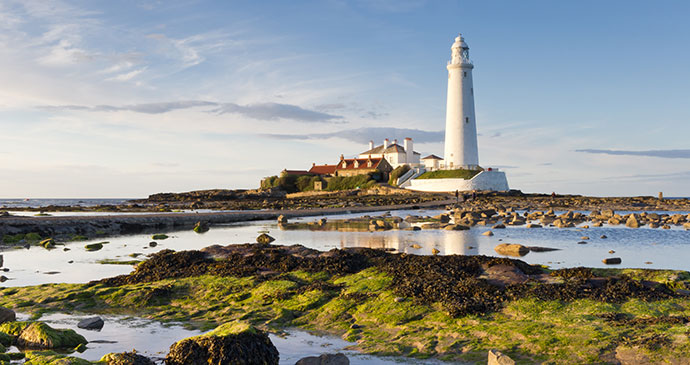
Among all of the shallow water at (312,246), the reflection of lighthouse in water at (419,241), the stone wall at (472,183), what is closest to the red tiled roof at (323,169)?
the stone wall at (472,183)

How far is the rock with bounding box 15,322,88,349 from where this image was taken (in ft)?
27.0

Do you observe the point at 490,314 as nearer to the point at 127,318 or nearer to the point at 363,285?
the point at 363,285

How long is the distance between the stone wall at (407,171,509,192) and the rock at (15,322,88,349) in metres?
69.4

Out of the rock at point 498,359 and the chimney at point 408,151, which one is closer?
the rock at point 498,359

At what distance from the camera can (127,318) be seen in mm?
10539

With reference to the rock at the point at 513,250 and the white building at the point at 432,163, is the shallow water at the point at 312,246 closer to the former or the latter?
the rock at the point at 513,250

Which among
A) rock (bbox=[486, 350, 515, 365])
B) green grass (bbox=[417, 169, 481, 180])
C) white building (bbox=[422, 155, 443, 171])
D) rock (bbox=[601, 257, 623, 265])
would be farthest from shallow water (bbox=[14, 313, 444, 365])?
white building (bbox=[422, 155, 443, 171])

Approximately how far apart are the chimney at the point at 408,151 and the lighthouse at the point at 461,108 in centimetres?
1974

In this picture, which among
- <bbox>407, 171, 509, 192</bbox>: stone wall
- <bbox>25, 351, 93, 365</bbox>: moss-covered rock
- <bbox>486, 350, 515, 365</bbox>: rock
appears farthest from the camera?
<bbox>407, 171, 509, 192</bbox>: stone wall

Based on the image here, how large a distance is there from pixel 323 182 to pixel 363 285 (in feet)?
275

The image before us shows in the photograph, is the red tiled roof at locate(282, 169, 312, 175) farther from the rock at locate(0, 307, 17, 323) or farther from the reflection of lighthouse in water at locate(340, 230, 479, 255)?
the rock at locate(0, 307, 17, 323)

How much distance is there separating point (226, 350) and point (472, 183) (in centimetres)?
7026

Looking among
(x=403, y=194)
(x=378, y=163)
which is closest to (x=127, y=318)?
(x=403, y=194)

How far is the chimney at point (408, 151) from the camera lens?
314ft
